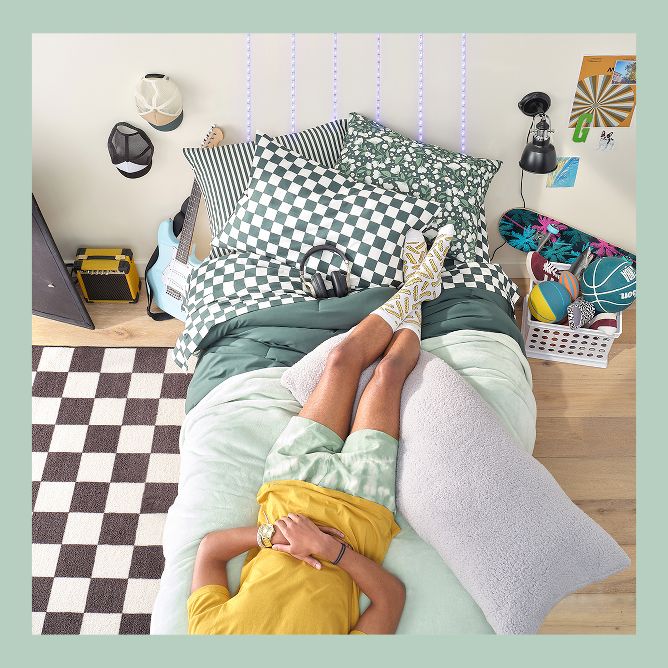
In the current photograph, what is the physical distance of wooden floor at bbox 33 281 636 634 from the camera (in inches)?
81.8

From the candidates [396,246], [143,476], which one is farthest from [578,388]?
[143,476]

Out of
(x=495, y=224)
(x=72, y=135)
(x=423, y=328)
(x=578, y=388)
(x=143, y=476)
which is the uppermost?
(x=72, y=135)

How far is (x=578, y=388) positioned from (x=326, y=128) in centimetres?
136

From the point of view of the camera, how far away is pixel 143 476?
2.37 m

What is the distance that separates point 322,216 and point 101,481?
118 cm

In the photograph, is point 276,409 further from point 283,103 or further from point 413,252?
point 283,103

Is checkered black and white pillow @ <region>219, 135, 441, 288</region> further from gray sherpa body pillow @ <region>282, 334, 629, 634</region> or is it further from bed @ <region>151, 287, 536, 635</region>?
gray sherpa body pillow @ <region>282, 334, 629, 634</region>

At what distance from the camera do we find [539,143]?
2.44 m

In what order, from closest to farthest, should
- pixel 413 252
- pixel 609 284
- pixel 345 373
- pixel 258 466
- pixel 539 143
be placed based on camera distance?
pixel 258 466 < pixel 345 373 < pixel 413 252 < pixel 539 143 < pixel 609 284

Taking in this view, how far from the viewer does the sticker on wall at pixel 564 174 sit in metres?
2.69

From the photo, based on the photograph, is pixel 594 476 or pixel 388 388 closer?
pixel 388 388

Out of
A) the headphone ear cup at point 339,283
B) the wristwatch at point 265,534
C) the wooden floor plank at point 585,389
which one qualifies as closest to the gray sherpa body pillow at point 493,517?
the wristwatch at point 265,534

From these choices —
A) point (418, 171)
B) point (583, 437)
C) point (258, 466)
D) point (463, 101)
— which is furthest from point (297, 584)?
point (463, 101)

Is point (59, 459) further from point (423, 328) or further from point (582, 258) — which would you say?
point (582, 258)
